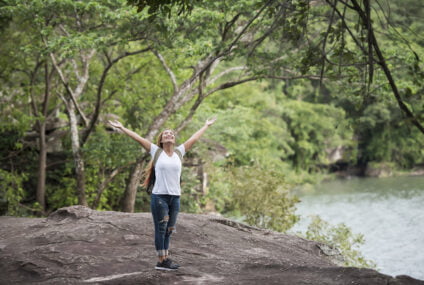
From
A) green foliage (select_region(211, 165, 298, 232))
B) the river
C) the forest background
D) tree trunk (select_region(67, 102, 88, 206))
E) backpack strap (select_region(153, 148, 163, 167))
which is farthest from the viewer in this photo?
the river

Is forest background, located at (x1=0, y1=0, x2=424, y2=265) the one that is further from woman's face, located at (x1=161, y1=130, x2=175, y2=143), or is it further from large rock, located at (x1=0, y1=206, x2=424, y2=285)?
woman's face, located at (x1=161, y1=130, x2=175, y2=143)

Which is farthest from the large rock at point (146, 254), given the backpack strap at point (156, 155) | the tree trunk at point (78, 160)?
the tree trunk at point (78, 160)

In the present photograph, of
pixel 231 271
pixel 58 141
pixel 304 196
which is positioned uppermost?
pixel 58 141

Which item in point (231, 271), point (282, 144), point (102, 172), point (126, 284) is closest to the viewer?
point (126, 284)

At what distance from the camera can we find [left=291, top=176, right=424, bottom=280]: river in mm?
18203

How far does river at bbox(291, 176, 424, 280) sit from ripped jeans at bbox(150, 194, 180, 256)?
463 inches

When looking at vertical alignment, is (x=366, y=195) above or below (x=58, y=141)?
below

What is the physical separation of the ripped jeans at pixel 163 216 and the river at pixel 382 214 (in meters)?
11.7

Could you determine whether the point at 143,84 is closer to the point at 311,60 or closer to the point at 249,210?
the point at 249,210

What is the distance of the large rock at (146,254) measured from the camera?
18.8 ft

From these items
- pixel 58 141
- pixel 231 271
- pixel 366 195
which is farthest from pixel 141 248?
pixel 366 195

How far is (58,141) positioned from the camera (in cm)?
1619

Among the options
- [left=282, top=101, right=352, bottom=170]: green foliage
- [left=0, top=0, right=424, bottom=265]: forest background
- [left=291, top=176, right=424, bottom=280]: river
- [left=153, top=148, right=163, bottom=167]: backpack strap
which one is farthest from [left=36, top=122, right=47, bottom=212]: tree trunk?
[left=282, top=101, right=352, bottom=170]: green foliage

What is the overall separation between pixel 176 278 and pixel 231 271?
838 mm
